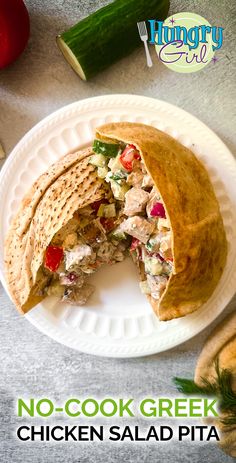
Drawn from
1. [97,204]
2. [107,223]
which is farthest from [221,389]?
[97,204]

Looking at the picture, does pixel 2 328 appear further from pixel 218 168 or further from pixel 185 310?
pixel 218 168

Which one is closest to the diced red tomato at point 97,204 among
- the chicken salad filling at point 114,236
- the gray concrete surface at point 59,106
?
the chicken salad filling at point 114,236

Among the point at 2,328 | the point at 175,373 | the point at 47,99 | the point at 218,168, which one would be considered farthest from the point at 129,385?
the point at 47,99

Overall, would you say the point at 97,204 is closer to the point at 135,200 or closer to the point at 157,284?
the point at 135,200

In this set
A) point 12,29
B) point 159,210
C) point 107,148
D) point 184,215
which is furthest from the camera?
point 12,29

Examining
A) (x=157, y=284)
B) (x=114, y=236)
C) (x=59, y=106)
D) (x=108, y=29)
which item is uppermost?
(x=108, y=29)

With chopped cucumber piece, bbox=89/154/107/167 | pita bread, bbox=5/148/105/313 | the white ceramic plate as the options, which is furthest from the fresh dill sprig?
chopped cucumber piece, bbox=89/154/107/167

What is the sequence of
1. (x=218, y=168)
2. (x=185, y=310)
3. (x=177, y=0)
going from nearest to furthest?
(x=185, y=310) < (x=218, y=168) < (x=177, y=0)
